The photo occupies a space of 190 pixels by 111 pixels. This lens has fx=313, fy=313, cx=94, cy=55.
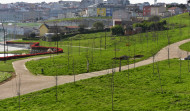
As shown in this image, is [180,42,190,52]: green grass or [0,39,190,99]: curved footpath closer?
[0,39,190,99]: curved footpath

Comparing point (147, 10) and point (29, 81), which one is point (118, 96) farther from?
point (147, 10)

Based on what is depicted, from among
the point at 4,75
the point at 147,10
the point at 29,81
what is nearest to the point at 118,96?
the point at 29,81

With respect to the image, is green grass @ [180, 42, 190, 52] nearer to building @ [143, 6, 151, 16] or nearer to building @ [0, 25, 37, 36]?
building @ [0, 25, 37, 36]

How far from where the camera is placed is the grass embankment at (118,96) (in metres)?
18.9

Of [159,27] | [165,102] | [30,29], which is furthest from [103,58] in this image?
A: [30,29]

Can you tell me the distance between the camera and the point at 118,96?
20.9 m

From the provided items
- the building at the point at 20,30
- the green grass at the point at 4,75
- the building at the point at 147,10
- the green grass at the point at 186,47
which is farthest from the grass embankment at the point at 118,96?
the building at the point at 147,10

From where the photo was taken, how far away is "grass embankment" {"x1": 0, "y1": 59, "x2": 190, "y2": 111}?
18.9 meters

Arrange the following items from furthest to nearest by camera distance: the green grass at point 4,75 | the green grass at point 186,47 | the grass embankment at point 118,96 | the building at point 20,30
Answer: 1. the building at point 20,30
2. the green grass at point 186,47
3. the green grass at point 4,75
4. the grass embankment at point 118,96

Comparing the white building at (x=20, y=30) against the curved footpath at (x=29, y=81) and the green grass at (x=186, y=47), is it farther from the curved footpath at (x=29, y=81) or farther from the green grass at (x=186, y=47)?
the curved footpath at (x=29, y=81)

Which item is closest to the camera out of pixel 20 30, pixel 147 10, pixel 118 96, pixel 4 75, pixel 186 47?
pixel 118 96

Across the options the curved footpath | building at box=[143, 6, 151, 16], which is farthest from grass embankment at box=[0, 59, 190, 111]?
building at box=[143, 6, 151, 16]

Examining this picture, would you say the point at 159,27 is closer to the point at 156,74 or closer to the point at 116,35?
the point at 116,35

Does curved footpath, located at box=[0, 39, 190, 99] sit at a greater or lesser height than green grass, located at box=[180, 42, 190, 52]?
lesser
